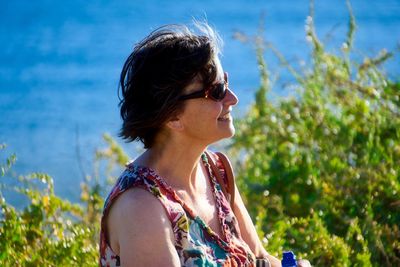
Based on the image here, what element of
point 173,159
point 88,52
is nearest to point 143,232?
point 173,159

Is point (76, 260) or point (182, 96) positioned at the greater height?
point (182, 96)

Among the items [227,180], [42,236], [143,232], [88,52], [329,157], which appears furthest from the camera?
[88,52]

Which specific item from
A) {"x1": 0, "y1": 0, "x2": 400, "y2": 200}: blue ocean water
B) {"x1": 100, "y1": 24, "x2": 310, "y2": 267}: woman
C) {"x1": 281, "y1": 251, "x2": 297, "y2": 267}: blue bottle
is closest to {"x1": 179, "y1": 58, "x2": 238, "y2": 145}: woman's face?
{"x1": 100, "y1": 24, "x2": 310, "y2": 267}: woman

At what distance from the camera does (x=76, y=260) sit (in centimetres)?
346

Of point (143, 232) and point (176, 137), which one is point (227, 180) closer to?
point (176, 137)

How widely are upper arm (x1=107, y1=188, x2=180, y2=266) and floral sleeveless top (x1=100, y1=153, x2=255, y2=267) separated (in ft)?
0.10

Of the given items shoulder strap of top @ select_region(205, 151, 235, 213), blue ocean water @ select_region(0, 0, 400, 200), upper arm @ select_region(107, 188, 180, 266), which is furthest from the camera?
blue ocean water @ select_region(0, 0, 400, 200)

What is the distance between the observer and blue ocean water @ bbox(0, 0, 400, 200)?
7.14 m

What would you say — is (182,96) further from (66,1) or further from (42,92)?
(66,1)

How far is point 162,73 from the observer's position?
8.93ft

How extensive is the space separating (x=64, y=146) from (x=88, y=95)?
151cm

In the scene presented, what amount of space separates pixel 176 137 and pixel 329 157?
2041 mm

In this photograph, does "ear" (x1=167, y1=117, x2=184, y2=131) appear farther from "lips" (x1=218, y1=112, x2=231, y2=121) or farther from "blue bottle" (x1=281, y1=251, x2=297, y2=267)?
"blue bottle" (x1=281, y1=251, x2=297, y2=267)

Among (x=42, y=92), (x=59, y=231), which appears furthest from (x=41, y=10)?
(x=59, y=231)
